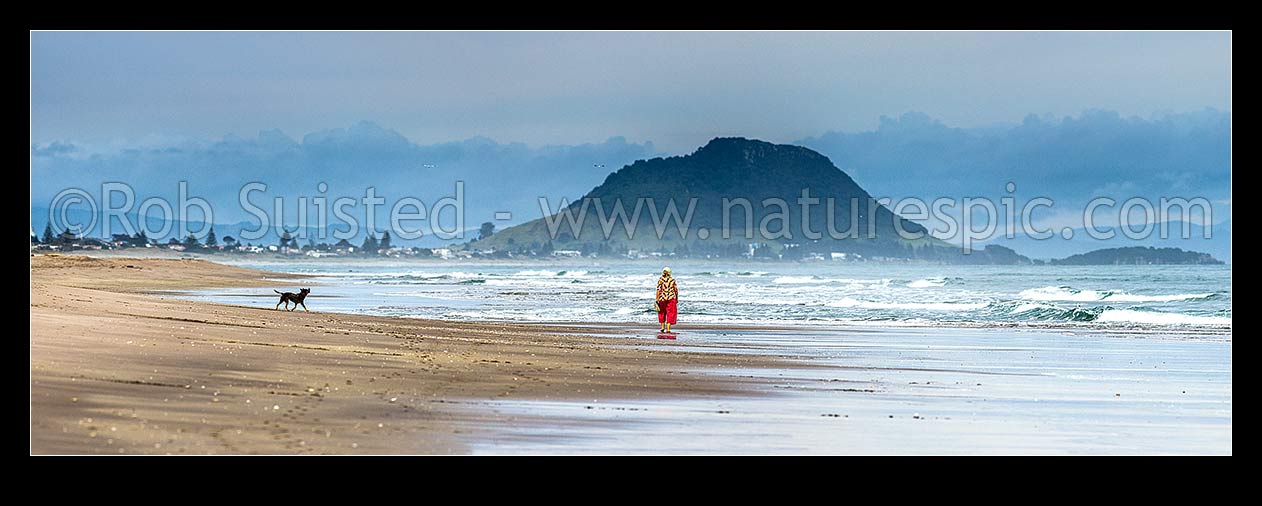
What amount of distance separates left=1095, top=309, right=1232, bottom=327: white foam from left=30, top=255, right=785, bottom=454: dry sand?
1256cm

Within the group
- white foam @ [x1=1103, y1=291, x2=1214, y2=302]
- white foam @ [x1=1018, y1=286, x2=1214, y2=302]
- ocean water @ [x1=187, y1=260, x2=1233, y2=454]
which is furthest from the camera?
white foam @ [x1=1018, y1=286, x2=1214, y2=302]

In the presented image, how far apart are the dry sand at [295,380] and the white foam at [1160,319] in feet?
41.2

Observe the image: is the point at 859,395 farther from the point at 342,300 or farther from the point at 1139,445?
the point at 342,300

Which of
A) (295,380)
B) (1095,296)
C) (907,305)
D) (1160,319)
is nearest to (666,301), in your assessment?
(1160,319)

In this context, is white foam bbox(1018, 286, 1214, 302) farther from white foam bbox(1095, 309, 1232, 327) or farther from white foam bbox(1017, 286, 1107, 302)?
white foam bbox(1095, 309, 1232, 327)

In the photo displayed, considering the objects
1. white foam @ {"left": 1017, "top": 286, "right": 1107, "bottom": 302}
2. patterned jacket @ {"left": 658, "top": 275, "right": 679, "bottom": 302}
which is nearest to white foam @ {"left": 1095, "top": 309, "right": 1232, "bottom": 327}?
patterned jacket @ {"left": 658, "top": 275, "right": 679, "bottom": 302}

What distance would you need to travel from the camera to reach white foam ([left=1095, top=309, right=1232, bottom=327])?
25.8 m

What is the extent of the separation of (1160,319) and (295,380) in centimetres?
2119

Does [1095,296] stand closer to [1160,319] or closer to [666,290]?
[1160,319]

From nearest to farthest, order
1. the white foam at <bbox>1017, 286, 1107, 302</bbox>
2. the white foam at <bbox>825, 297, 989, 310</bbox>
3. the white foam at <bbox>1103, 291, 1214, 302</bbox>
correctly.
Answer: the white foam at <bbox>825, 297, 989, 310</bbox> < the white foam at <bbox>1103, 291, 1214, 302</bbox> < the white foam at <bbox>1017, 286, 1107, 302</bbox>

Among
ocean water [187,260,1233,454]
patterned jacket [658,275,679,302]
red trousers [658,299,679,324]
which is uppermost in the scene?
patterned jacket [658,275,679,302]

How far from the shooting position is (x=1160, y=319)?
89.7 ft

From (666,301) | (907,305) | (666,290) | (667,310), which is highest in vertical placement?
(666,290)
